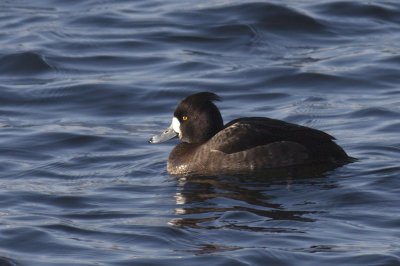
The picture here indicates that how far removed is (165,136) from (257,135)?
989 mm

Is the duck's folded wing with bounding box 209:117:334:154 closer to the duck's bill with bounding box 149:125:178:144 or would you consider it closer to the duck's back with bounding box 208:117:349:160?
the duck's back with bounding box 208:117:349:160

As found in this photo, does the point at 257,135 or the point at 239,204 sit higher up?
the point at 257,135

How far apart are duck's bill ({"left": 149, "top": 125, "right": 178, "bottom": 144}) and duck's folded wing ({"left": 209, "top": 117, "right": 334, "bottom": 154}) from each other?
0.58m

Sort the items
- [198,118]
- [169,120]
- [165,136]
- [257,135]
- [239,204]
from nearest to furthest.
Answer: [239,204] < [257,135] < [198,118] < [165,136] < [169,120]

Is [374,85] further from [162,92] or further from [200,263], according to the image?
[200,263]

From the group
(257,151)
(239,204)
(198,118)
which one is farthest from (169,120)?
(239,204)

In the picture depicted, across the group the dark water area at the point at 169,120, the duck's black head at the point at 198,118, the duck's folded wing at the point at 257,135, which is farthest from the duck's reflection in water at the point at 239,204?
the duck's black head at the point at 198,118

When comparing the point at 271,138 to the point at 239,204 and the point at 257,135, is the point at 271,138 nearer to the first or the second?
the point at 257,135

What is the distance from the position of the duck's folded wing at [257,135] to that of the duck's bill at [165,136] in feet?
1.90

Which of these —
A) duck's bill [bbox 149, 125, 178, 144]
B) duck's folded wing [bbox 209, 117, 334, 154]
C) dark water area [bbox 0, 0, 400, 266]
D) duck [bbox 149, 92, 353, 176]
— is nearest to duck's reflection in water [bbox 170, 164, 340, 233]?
dark water area [bbox 0, 0, 400, 266]

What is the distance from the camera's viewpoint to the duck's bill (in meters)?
11.2

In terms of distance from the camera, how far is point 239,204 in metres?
9.51

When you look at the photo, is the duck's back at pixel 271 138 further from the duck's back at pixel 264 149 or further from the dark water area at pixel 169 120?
the dark water area at pixel 169 120

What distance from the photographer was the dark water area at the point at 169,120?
8461 mm
